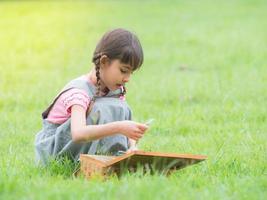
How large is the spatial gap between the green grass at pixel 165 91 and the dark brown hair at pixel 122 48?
69 centimetres

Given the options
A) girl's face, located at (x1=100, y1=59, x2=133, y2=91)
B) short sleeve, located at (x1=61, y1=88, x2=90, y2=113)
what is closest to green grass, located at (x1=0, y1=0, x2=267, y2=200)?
short sleeve, located at (x1=61, y1=88, x2=90, y2=113)

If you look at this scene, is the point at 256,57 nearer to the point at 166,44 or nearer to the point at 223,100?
the point at 166,44

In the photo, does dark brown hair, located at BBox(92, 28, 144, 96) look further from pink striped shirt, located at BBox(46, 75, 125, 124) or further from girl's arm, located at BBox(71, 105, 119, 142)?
girl's arm, located at BBox(71, 105, 119, 142)

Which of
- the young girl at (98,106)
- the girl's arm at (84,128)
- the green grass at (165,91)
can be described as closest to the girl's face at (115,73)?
the young girl at (98,106)

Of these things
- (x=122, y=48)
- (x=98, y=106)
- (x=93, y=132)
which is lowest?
(x=93, y=132)

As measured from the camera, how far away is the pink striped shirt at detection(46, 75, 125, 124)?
4906mm

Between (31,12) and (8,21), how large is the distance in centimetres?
225

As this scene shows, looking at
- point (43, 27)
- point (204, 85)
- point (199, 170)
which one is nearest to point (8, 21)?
point (43, 27)

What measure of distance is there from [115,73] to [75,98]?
0.27 m

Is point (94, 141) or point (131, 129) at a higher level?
point (131, 129)

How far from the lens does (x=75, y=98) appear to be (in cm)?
491

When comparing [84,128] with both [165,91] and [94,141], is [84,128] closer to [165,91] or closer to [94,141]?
[94,141]

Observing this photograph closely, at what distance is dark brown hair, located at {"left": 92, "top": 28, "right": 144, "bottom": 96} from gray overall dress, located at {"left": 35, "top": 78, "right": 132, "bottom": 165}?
22 cm

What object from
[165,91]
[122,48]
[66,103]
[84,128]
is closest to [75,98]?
[66,103]
